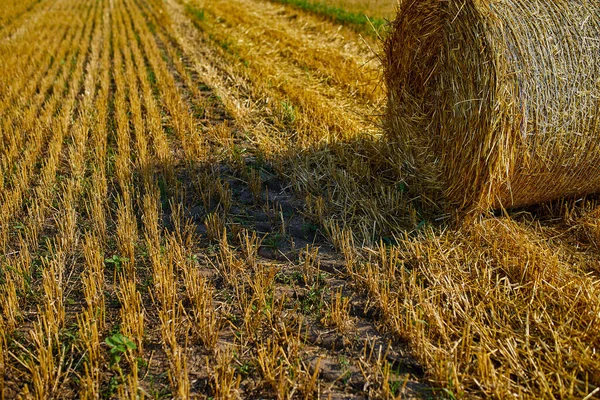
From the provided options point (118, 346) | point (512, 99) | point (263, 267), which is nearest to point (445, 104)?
point (512, 99)

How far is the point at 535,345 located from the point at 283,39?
9.25m

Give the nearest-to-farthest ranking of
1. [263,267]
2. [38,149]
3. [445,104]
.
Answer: [263,267]
[445,104]
[38,149]

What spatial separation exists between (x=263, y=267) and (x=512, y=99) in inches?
79.2

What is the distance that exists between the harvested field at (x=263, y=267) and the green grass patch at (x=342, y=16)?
4.10 m

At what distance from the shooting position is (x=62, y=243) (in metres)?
4.11

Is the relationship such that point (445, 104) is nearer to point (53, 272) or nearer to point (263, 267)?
point (263, 267)

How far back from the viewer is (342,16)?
12211mm

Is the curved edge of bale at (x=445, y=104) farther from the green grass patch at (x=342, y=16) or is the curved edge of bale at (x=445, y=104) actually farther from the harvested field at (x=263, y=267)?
the green grass patch at (x=342, y=16)

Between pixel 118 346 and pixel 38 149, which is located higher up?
pixel 38 149

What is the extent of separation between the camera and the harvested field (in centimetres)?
286

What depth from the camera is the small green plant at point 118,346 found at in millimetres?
2959

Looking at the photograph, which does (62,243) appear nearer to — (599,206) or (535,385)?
(535,385)

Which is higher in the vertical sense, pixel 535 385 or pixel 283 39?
pixel 283 39

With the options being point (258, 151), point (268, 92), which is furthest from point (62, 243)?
point (268, 92)
